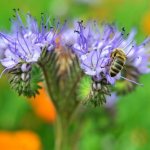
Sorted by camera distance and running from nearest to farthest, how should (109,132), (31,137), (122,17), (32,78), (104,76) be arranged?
(104,76) → (32,78) → (31,137) → (109,132) → (122,17)

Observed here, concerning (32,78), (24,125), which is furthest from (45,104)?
(32,78)

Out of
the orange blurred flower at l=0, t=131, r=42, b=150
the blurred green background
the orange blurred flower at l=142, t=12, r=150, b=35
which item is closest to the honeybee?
the blurred green background

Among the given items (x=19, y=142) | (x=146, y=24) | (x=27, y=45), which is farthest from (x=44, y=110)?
(x=146, y=24)

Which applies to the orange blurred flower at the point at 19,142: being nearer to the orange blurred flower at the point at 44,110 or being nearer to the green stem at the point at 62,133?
the orange blurred flower at the point at 44,110

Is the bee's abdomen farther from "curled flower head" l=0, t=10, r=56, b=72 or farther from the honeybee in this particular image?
"curled flower head" l=0, t=10, r=56, b=72

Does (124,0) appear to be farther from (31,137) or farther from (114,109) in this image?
(31,137)

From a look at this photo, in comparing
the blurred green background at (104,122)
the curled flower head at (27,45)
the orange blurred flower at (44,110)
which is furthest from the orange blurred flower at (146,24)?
the curled flower head at (27,45)

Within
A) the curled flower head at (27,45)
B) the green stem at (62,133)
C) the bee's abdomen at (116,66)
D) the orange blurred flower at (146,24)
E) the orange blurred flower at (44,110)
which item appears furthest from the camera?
the orange blurred flower at (146,24)
